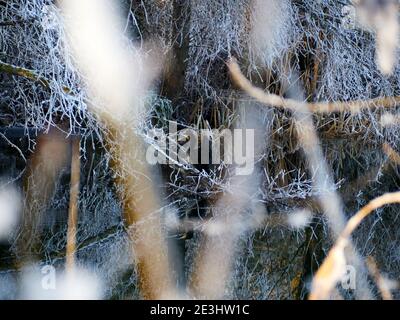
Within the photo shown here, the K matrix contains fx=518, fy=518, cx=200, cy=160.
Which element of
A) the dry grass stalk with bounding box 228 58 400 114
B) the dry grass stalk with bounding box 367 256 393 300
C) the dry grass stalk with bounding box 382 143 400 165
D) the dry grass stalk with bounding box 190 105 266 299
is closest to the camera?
the dry grass stalk with bounding box 190 105 266 299

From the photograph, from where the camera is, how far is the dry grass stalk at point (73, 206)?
4.52m

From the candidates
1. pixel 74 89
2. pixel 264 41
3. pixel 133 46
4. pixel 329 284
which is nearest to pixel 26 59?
pixel 74 89

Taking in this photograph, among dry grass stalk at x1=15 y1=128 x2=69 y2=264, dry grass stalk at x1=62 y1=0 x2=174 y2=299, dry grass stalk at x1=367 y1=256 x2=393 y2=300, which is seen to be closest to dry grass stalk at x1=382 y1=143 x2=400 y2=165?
dry grass stalk at x1=367 y1=256 x2=393 y2=300

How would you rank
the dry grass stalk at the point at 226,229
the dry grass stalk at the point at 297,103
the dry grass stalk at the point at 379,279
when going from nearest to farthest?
the dry grass stalk at the point at 226,229
the dry grass stalk at the point at 297,103
the dry grass stalk at the point at 379,279

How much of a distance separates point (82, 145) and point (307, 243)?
2.51m

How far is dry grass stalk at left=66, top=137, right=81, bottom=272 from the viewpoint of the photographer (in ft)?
14.8

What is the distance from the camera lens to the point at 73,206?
471 cm

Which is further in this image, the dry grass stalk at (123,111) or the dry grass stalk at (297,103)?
the dry grass stalk at (297,103)

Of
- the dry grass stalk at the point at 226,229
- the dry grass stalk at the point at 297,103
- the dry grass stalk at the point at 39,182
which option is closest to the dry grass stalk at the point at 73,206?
the dry grass stalk at the point at 39,182

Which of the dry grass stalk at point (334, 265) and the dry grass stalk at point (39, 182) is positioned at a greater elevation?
the dry grass stalk at point (39, 182)

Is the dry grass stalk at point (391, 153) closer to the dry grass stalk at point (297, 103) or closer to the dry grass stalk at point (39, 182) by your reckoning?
the dry grass stalk at point (297, 103)

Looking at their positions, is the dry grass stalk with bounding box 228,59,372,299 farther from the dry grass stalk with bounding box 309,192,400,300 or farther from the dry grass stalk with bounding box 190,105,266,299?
the dry grass stalk with bounding box 190,105,266,299

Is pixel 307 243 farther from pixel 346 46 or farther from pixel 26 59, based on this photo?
pixel 26 59
